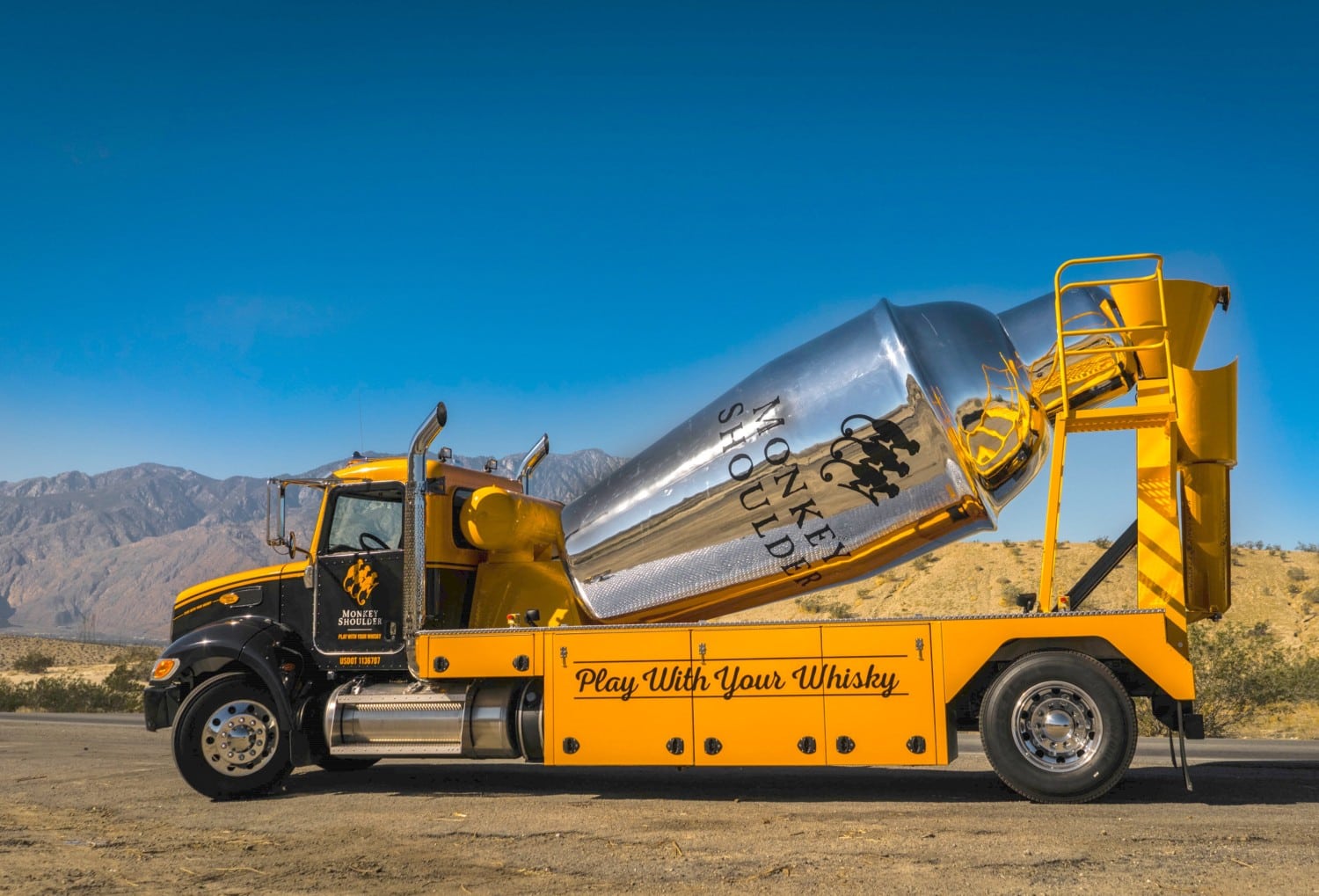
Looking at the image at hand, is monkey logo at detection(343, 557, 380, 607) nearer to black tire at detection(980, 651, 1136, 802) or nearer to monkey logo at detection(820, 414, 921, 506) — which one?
monkey logo at detection(820, 414, 921, 506)

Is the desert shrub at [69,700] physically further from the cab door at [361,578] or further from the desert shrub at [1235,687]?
the desert shrub at [1235,687]

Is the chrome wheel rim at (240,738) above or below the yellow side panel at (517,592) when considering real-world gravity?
below

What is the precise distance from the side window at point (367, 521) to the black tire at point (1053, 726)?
5.42m

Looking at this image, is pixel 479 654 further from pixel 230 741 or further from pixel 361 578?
pixel 230 741

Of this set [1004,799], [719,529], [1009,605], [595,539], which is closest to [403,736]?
[595,539]

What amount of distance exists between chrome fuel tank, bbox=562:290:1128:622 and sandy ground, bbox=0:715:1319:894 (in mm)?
1938

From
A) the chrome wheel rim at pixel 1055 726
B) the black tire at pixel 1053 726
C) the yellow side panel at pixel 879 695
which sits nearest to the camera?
the black tire at pixel 1053 726

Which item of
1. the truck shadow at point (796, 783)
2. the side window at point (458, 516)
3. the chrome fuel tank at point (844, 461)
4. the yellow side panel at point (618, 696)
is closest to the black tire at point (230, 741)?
the truck shadow at point (796, 783)

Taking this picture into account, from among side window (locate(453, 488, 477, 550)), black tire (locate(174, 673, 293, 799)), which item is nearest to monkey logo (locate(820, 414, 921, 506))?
side window (locate(453, 488, 477, 550))

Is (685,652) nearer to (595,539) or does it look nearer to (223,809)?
(595,539)

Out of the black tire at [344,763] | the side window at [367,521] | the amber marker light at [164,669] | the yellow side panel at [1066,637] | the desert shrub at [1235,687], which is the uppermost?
the side window at [367,521]

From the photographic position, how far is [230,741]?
966cm

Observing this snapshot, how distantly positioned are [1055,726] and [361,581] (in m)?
6.07

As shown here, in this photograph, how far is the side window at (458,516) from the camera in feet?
33.8
